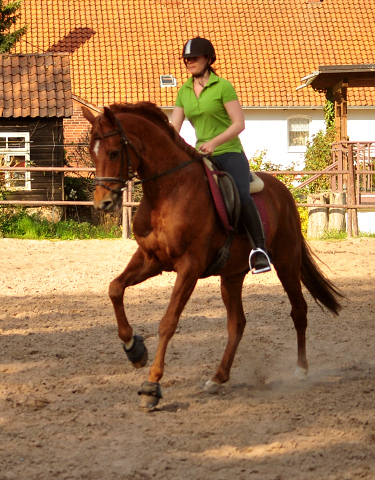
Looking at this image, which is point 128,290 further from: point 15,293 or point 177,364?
point 177,364

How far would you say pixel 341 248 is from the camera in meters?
13.3

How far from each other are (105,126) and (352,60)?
89.7 ft

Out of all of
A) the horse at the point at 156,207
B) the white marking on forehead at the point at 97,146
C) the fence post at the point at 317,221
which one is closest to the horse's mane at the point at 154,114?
the horse at the point at 156,207

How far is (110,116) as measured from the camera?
4.61 m

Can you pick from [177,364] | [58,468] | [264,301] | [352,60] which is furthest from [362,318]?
[352,60]

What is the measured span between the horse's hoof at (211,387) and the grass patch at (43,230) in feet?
32.4

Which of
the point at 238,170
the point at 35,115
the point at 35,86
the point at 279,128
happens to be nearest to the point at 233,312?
the point at 238,170

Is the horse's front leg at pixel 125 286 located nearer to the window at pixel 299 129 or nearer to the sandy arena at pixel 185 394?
the sandy arena at pixel 185 394

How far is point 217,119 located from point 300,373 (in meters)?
2.12

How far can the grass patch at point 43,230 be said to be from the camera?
14953 millimetres

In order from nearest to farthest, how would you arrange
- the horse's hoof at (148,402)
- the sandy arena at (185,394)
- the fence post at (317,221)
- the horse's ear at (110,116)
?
1. the sandy arena at (185,394)
2. the horse's ear at (110,116)
3. the horse's hoof at (148,402)
4. the fence post at (317,221)

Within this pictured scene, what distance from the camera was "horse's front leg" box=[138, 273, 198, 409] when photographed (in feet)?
15.5

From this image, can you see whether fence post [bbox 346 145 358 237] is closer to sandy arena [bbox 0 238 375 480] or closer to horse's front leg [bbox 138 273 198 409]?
sandy arena [bbox 0 238 375 480]

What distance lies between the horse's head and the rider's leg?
3.50 ft
